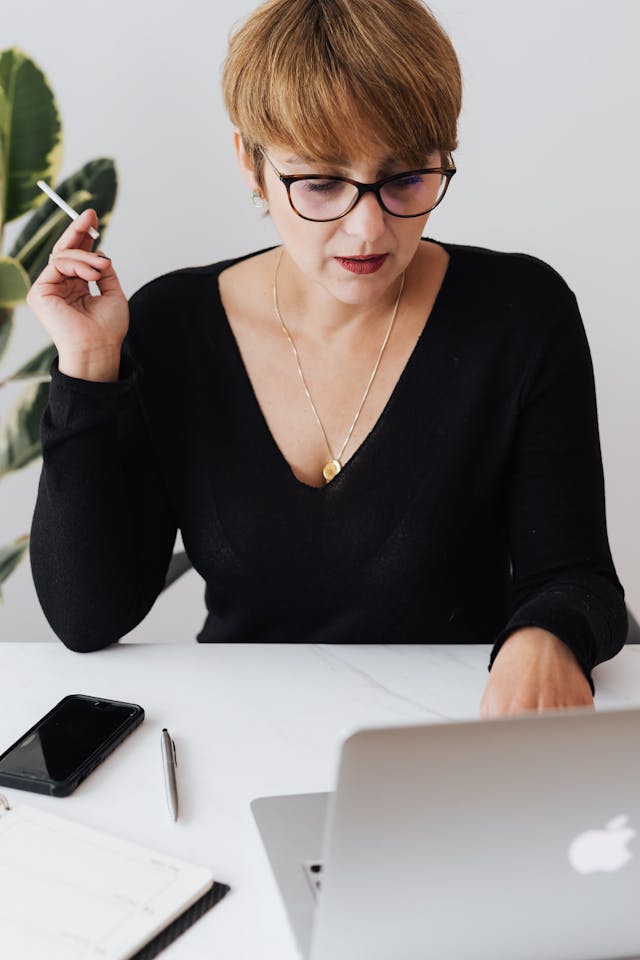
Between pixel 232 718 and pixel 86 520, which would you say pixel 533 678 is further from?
pixel 86 520

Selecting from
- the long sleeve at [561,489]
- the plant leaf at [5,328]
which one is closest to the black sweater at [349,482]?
the long sleeve at [561,489]

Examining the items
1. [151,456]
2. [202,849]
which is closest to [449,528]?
[151,456]

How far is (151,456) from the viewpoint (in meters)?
1.32

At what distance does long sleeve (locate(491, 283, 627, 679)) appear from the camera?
46.3 inches

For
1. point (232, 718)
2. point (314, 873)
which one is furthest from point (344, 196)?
point (314, 873)

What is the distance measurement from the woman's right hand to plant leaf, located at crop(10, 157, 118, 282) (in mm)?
679

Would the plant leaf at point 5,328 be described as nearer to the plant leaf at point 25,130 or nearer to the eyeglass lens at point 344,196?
the plant leaf at point 25,130

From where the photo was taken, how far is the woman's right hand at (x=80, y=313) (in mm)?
1179

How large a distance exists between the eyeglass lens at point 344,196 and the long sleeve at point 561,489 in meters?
0.27

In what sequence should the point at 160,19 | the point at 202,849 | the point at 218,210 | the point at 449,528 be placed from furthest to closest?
the point at 218,210 < the point at 160,19 < the point at 449,528 < the point at 202,849

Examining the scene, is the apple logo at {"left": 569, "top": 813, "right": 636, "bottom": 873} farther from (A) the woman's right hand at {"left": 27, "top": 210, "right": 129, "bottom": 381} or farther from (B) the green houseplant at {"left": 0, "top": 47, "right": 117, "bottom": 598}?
(B) the green houseplant at {"left": 0, "top": 47, "right": 117, "bottom": 598}

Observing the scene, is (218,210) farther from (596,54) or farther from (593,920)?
(593,920)

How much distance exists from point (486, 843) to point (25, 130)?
4.76 ft

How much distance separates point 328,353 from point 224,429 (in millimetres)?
158
